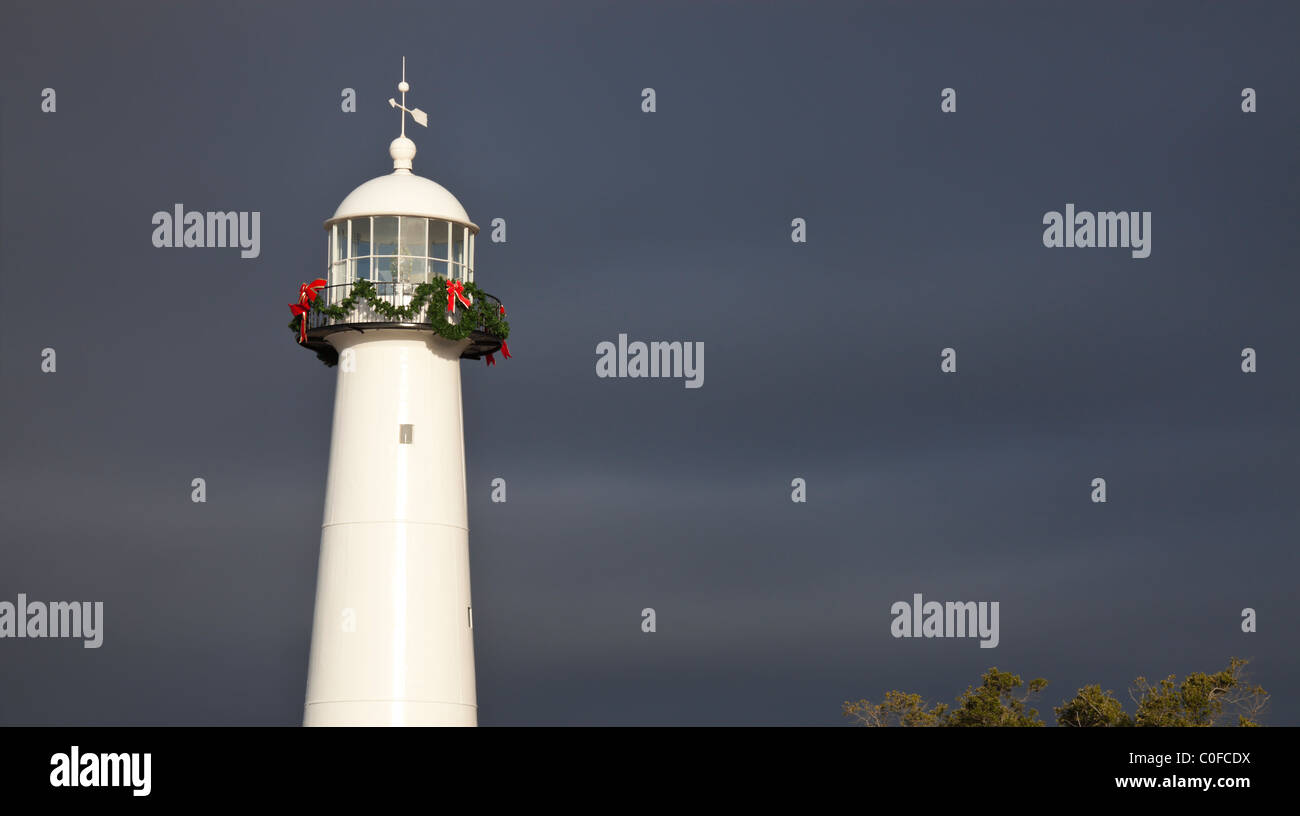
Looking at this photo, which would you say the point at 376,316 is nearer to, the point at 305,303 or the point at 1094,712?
the point at 305,303

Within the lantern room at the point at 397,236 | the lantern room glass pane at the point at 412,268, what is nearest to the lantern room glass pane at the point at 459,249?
the lantern room at the point at 397,236

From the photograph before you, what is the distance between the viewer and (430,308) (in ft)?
182

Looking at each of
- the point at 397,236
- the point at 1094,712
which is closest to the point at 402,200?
the point at 397,236

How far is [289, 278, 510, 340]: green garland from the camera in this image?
55.4 m

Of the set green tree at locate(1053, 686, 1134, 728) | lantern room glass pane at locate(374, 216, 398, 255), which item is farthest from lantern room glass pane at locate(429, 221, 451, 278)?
green tree at locate(1053, 686, 1134, 728)

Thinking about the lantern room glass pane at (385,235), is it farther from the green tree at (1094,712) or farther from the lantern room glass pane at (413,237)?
the green tree at (1094,712)

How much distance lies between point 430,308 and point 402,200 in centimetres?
308

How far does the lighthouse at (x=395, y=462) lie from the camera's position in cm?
5497

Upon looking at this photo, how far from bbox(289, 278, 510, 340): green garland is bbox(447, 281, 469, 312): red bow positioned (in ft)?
0.38

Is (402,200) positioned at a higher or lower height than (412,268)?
higher

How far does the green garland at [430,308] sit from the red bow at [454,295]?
0.38ft

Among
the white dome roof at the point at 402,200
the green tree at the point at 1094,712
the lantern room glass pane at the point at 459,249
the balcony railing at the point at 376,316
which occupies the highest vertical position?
the white dome roof at the point at 402,200
